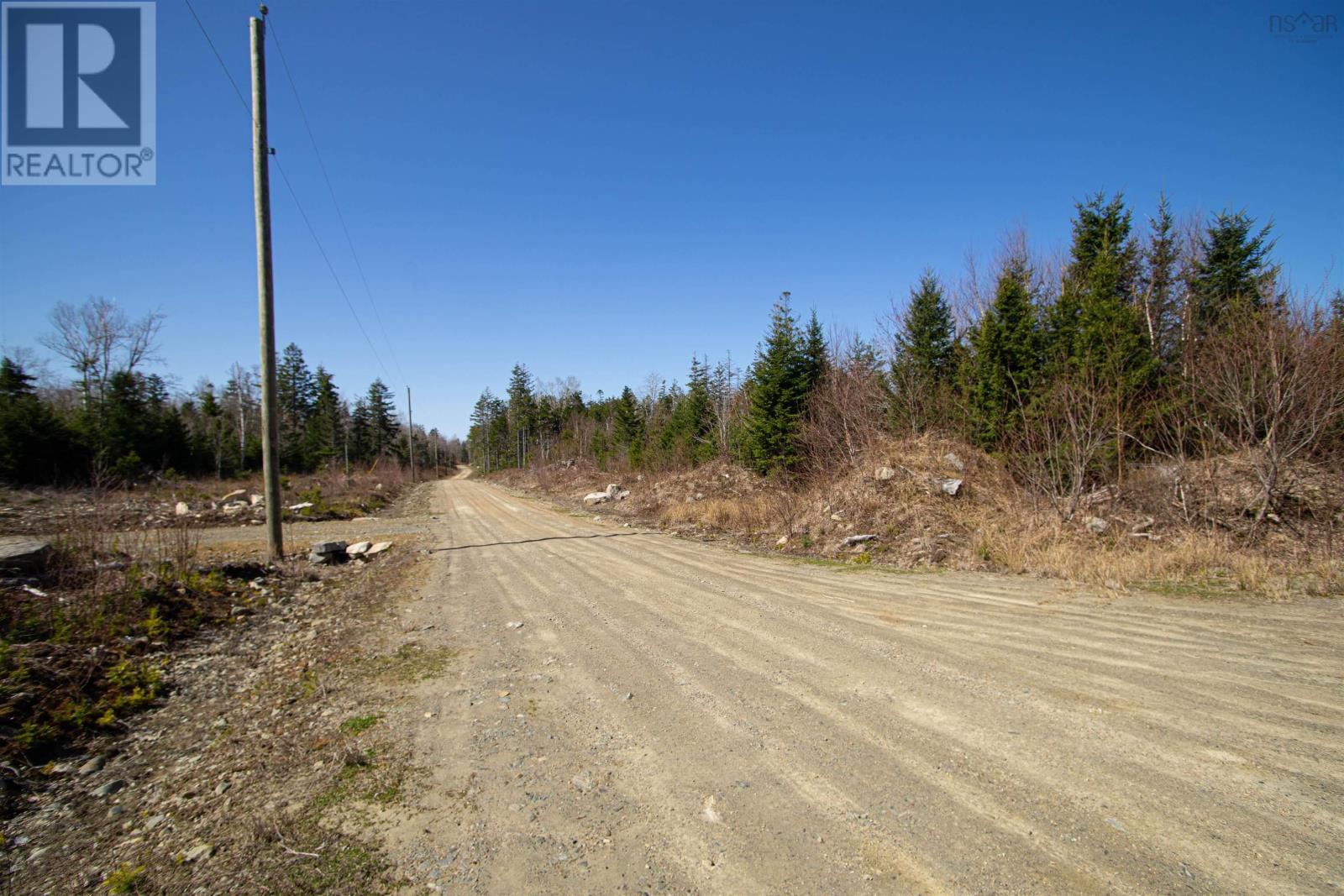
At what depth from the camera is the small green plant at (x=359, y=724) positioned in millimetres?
3875

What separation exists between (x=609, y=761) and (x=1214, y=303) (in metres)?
24.7

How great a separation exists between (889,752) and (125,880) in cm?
421

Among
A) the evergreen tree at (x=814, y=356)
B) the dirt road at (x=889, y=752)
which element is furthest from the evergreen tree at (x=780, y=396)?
the dirt road at (x=889, y=752)

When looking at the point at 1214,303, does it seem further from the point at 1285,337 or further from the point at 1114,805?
the point at 1114,805

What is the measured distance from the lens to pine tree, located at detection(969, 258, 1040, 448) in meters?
15.0

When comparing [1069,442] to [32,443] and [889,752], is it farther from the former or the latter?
[32,443]

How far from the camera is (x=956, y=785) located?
2961 mm

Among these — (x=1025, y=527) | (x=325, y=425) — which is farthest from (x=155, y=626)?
(x=325, y=425)

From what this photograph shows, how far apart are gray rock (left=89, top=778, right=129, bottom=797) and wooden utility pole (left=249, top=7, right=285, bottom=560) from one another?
705cm

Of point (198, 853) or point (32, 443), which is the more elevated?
point (32, 443)

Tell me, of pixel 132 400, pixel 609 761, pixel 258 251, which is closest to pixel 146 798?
pixel 609 761

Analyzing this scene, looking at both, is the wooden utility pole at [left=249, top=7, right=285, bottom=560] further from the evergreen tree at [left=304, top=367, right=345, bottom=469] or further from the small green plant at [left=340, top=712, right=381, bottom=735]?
the evergreen tree at [left=304, top=367, right=345, bottom=469]

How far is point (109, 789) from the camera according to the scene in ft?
11.2

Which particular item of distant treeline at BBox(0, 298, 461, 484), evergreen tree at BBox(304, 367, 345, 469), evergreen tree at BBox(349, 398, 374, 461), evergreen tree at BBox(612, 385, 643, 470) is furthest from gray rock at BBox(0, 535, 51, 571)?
evergreen tree at BBox(349, 398, 374, 461)
